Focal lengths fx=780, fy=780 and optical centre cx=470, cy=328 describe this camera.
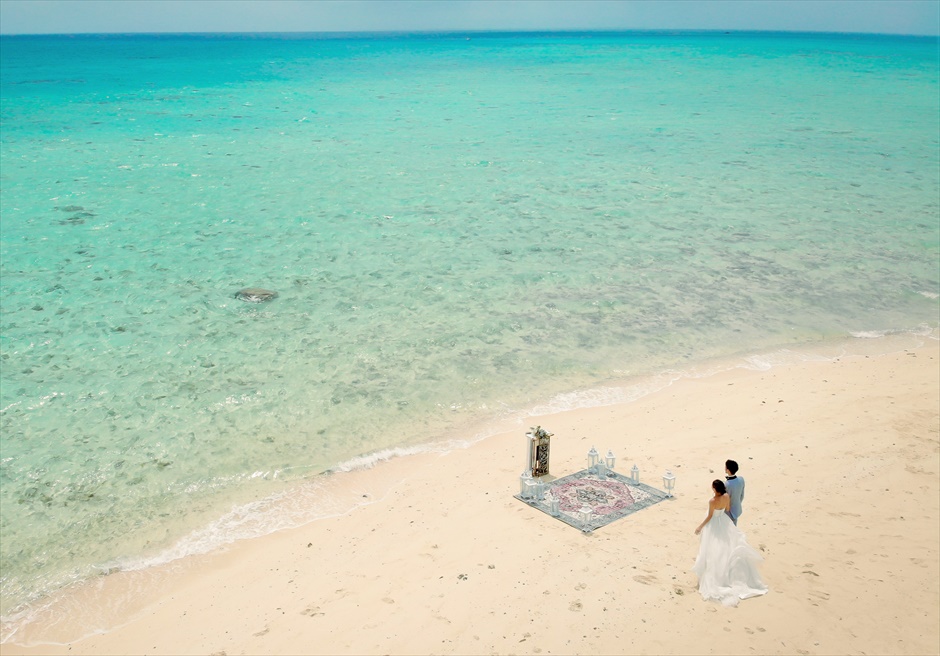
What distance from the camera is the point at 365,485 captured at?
1076 centimetres

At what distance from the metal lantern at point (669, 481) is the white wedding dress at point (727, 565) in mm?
1541

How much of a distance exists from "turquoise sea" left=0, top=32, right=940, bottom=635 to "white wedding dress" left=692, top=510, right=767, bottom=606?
16.5 feet

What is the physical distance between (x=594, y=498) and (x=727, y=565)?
2.12 m

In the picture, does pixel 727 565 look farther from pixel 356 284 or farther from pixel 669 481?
pixel 356 284

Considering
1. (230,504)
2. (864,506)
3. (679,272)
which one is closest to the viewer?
(864,506)

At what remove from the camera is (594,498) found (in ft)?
31.1

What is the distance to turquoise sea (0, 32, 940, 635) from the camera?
443 inches

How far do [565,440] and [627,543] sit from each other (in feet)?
9.76

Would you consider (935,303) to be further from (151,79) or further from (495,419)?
(151,79)

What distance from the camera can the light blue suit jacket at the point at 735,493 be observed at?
8.06 metres

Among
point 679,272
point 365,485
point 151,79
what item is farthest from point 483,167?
point 151,79

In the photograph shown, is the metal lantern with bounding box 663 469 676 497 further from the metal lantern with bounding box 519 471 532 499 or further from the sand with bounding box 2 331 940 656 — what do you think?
the metal lantern with bounding box 519 471 532 499

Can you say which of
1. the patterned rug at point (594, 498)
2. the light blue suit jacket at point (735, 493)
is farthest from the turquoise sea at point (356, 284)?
the light blue suit jacket at point (735, 493)

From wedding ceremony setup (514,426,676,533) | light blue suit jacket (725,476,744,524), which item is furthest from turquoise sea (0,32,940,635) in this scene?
light blue suit jacket (725,476,744,524)
